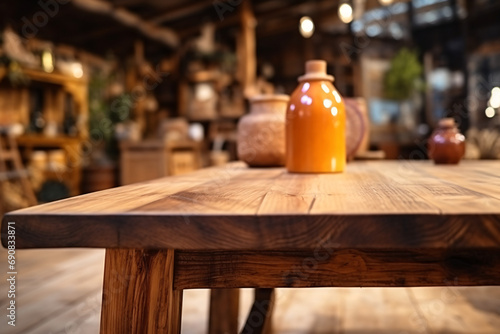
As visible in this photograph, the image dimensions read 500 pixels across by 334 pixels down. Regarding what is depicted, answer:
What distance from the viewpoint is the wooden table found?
471mm

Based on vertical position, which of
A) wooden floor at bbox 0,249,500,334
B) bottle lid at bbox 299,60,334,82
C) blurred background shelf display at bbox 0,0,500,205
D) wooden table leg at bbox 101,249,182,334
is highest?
blurred background shelf display at bbox 0,0,500,205

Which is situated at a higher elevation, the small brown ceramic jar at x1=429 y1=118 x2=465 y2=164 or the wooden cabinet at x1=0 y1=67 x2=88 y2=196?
the wooden cabinet at x1=0 y1=67 x2=88 y2=196

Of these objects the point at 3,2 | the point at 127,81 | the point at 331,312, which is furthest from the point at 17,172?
the point at 331,312

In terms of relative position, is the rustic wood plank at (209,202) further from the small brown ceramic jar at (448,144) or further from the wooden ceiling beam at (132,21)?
the wooden ceiling beam at (132,21)

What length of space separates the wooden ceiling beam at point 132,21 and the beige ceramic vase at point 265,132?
383 centimetres

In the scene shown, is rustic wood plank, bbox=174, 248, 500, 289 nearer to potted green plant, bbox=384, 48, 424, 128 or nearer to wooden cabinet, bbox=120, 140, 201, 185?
wooden cabinet, bbox=120, 140, 201, 185

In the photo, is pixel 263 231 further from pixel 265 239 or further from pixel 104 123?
pixel 104 123

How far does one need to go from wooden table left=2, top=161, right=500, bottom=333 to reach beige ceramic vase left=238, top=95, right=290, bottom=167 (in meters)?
0.75

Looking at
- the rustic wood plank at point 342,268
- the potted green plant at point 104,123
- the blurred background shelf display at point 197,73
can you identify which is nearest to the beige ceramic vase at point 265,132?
the rustic wood plank at point 342,268

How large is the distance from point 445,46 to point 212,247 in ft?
33.9

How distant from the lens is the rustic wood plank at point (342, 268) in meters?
0.56

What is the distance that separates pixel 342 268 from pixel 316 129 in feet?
1.83

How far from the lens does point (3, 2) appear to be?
4.43m

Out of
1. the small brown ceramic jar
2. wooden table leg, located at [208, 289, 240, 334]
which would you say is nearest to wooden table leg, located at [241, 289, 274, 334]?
wooden table leg, located at [208, 289, 240, 334]
